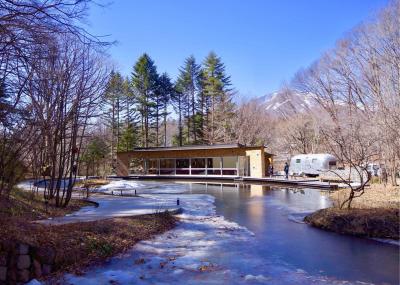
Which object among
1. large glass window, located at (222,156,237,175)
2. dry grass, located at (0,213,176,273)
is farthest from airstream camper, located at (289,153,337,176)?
dry grass, located at (0,213,176,273)

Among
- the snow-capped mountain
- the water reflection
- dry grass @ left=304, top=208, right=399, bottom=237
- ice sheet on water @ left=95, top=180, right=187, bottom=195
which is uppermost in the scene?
the snow-capped mountain

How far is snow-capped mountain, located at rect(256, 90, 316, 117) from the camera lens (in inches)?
1603

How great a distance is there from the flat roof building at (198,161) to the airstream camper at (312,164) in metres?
2.61

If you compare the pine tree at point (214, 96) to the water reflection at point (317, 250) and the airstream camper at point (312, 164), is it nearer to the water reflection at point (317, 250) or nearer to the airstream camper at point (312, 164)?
the airstream camper at point (312, 164)

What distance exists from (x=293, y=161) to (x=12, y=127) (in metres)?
29.0

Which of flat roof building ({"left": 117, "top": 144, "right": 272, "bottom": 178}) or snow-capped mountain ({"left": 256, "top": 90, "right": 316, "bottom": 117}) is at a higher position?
snow-capped mountain ({"left": 256, "top": 90, "right": 316, "bottom": 117})

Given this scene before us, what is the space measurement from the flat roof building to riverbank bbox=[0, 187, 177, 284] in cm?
2216

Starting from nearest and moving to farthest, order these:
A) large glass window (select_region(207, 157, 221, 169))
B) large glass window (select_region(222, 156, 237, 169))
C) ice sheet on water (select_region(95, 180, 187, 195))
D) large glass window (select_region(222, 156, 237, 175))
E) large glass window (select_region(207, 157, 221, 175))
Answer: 1. ice sheet on water (select_region(95, 180, 187, 195))
2. large glass window (select_region(222, 156, 237, 175))
3. large glass window (select_region(207, 157, 221, 175))
4. large glass window (select_region(222, 156, 237, 169))
5. large glass window (select_region(207, 157, 221, 169))

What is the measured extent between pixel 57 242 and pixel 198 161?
28.3m

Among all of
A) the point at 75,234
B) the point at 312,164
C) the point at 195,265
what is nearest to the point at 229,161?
the point at 312,164

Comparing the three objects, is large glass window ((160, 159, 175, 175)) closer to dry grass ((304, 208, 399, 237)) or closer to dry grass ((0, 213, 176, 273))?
dry grass ((304, 208, 399, 237))

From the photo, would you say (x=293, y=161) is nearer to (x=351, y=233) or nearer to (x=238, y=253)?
(x=351, y=233)

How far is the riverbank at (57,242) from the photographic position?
19.2 ft

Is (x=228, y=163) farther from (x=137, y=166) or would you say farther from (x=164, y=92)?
(x=164, y=92)
